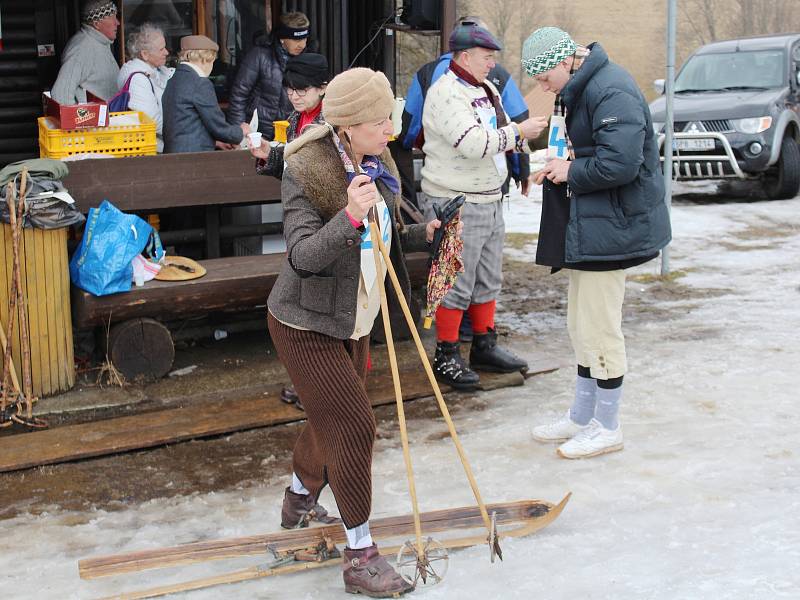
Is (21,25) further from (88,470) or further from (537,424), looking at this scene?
(537,424)

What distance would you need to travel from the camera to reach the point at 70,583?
421cm

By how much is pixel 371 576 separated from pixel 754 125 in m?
10.3

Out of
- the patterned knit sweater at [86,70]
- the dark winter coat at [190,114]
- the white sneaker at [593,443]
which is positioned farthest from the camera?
the patterned knit sweater at [86,70]

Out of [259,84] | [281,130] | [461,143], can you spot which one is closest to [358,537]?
[461,143]

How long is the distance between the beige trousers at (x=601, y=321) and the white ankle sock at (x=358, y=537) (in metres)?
1.73

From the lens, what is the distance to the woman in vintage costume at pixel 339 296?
3826 mm

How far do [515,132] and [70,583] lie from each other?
130 inches

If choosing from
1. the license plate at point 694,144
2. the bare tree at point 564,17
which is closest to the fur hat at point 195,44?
the license plate at point 694,144

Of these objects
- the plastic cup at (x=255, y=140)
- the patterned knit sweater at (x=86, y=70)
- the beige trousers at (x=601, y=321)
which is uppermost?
the patterned knit sweater at (x=86, y=70)

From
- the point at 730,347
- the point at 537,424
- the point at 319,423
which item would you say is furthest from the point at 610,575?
the point at 730,347

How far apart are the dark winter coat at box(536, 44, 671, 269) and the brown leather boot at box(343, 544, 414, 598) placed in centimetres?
182

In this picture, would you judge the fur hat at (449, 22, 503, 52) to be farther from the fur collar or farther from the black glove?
the fur collar

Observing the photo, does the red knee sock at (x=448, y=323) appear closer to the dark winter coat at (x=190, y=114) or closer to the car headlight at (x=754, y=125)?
the dark winter coat at (x=190, y=114)

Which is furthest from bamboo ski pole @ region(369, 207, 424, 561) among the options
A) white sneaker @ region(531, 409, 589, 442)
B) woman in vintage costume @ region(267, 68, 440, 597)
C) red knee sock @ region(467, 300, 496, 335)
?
red knee sock @ region(467, 300, 496, 335)
